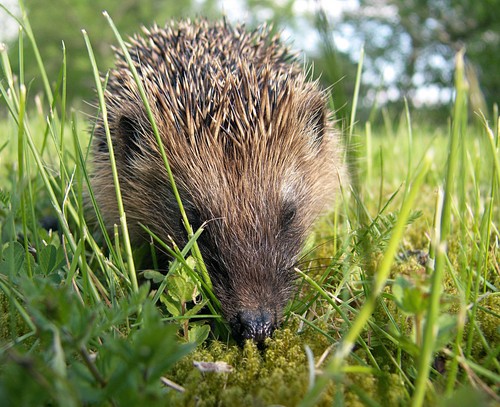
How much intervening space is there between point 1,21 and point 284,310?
71.4ft

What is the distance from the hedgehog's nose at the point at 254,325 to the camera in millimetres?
1650

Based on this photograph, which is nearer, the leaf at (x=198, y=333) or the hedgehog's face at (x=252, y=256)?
the leaf at (x=198, y=333)

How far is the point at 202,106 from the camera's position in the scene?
8.27 ft

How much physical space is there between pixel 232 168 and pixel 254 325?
3.02 feet

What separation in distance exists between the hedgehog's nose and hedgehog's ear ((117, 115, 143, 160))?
131cm

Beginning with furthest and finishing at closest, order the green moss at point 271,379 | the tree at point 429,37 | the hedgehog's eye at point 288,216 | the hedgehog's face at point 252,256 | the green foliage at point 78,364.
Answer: the tree at point 429,37, the hedgehog's eye at point 288,216, the hedgehog's face at point 252,256, the green moss at point 271,379, the green foliage at point 78,364

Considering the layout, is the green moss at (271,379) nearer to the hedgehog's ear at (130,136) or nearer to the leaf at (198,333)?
the leaf at (198,333)

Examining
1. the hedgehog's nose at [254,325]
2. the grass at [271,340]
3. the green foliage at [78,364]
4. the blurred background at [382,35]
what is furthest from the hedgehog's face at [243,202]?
the blurred background at [382,35]

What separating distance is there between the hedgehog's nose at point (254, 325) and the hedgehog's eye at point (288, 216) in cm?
61

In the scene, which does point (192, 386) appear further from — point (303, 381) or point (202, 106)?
point (202, 106)

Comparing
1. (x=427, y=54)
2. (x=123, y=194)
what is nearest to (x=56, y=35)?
(x=427, y=54)

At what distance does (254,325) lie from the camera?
1.69 meters

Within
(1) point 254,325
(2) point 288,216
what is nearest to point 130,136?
(2) point 288,216

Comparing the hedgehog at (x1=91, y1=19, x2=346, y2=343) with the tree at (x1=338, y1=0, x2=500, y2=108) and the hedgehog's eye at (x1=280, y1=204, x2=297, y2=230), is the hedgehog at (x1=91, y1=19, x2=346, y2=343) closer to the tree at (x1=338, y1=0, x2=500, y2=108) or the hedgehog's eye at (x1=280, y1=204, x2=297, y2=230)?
the hedgehog's eye at (x1=280, y1=204, x2=297, y2=230)
